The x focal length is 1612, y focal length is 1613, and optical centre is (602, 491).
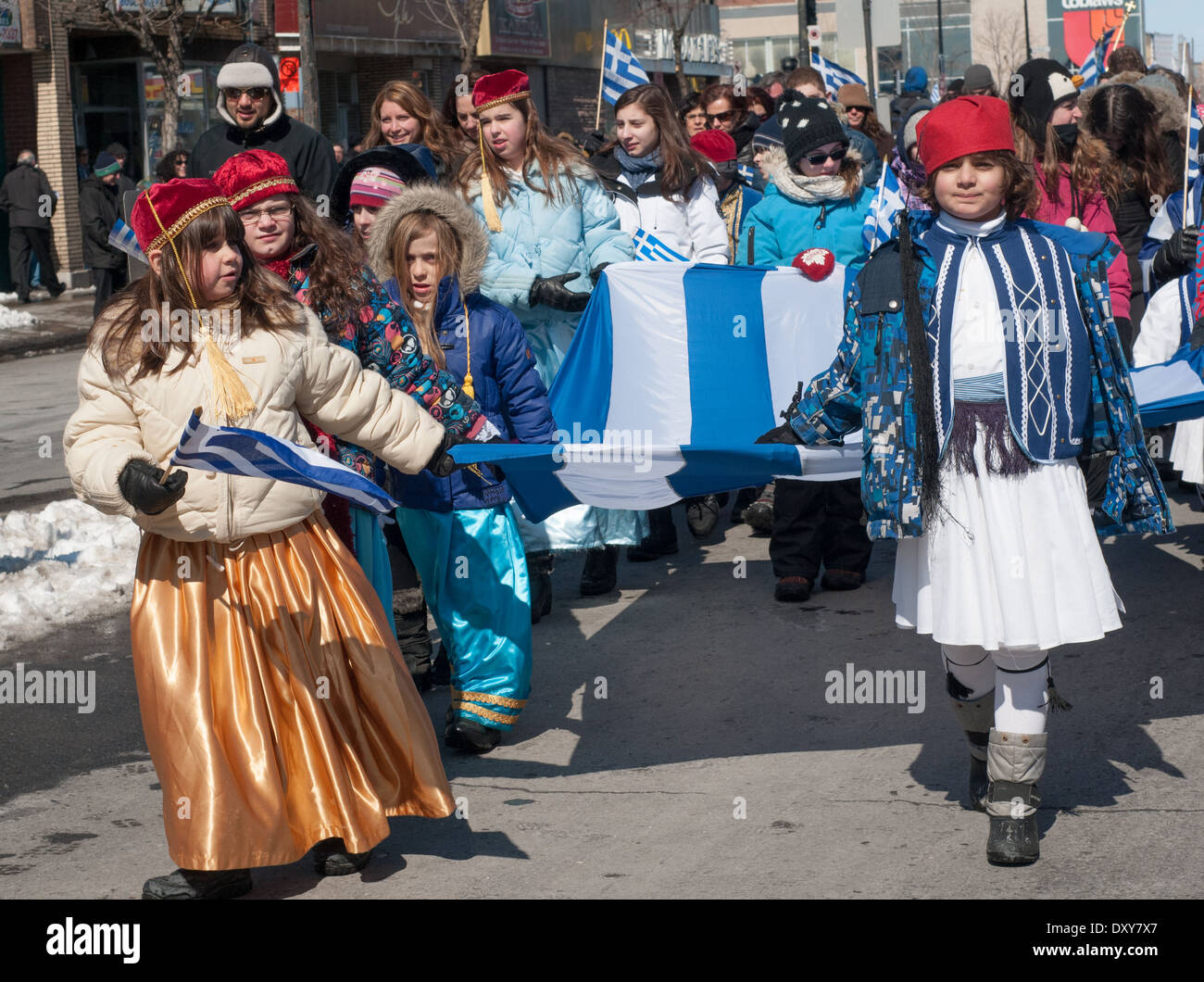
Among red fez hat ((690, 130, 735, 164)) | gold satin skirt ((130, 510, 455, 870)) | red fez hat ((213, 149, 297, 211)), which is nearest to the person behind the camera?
gold satin skirt ((130, 510, 455, 870))

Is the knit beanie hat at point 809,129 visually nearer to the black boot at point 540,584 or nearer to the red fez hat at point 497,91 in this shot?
the red fez hat at point 497,91

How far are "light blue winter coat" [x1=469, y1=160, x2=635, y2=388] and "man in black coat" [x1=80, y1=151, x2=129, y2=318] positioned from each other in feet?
39.7

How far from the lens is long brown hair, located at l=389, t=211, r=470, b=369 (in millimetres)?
5352

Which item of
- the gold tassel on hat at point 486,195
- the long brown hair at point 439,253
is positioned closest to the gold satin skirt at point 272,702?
the long brown hair at point 439,253

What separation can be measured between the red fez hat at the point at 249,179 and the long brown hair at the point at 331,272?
0.30ft

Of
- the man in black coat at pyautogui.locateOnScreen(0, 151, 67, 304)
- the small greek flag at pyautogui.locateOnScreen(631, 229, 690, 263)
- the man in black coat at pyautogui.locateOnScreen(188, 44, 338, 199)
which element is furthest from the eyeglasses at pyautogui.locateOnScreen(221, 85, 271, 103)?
the man in black coat at pyautogui.locateOnScreen(0, 151, 67, 304)

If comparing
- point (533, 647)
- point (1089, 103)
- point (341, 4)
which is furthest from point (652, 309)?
point (341, 4)

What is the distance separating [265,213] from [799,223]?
3600 millimetres

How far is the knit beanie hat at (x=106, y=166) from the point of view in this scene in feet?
64.3

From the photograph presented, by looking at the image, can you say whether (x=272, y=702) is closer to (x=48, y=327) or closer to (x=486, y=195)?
(x=486, y=195)

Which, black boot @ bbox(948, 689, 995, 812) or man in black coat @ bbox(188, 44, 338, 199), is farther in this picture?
man in black coat @ bbox(188, 44, 338, 199)

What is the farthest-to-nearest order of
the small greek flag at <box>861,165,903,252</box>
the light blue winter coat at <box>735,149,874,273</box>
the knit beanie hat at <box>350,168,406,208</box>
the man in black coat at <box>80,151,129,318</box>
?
the man in black coat at <box>80,151,129,318</box>
the light blue winter coat at <box>735,149,874,273</box>
the small greek flag at <box>861,165,903,252</box>
the knit beanie hat at <box>350,168,406,208</box>

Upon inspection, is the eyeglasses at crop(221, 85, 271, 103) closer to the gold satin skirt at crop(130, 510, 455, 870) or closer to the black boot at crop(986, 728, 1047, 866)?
the gold satin skirt at crop(130, 510, 455, 870)

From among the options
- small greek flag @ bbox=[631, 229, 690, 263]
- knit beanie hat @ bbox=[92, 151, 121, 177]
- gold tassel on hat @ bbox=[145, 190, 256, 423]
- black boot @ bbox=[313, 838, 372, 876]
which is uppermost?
knit beanie hat @ bbox=[92, 151, 121, 177]
